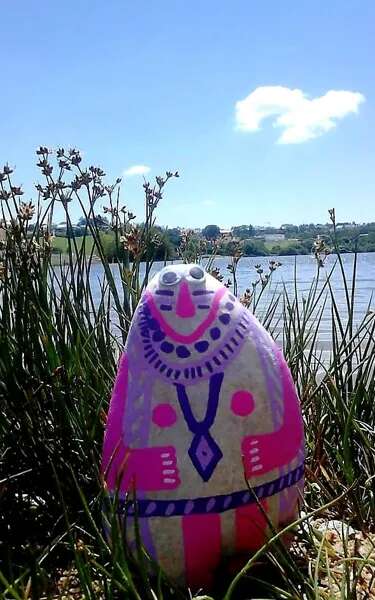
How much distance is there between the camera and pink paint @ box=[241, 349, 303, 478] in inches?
58.4

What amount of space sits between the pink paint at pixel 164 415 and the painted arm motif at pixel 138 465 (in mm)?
47

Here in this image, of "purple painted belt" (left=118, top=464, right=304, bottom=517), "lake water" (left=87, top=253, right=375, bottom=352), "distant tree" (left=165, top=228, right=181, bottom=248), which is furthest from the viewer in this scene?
"lake water" (left=87, top=253, right=375, bottom=352)

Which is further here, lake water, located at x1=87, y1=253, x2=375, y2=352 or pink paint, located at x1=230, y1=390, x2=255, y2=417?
lake water, located at x1=87, y1=253, x2=375, y2=352

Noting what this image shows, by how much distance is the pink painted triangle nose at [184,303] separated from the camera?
1.54 m

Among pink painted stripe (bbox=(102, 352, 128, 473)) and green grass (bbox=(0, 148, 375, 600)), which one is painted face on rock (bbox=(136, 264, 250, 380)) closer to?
pink painted stripe (bbox=(102, 352, 128, 473))

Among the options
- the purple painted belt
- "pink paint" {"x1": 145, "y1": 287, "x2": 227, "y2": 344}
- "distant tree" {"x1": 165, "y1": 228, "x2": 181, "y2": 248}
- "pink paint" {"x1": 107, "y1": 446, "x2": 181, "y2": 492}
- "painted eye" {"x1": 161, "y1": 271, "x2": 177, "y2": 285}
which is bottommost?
the purple painted belt

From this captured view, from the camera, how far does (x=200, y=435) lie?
4.82ft

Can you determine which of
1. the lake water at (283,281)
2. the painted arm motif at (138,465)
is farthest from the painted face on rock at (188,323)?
the lake water at (283,281)

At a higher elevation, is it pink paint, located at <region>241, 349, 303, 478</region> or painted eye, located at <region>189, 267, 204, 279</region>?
painted eye, located at <region>189, 267, 204, 279</region>

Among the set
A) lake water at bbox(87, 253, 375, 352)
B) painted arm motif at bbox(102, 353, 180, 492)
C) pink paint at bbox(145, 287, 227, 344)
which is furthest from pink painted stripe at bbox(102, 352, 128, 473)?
lake water at bbox(87, 253, 375, 352)

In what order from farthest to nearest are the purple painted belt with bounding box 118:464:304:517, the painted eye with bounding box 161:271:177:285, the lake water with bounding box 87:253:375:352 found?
the lake water with bounding box 87:253:375:352 < the painted eye with bounding box 161:271:177:285 < the purple painted belt with bounding box 118:464:304:517

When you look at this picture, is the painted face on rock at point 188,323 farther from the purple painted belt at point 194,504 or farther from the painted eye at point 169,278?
the purple painted belt at point 194,504

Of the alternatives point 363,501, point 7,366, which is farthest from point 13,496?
point 363,501

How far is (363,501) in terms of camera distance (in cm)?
195
